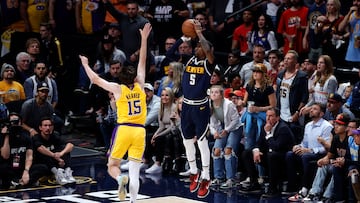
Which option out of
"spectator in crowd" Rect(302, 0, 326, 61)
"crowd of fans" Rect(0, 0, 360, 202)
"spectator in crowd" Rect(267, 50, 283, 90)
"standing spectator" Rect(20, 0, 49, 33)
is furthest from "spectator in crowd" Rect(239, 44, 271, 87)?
"standing spectator" Rect(20, 0, 49, 33)

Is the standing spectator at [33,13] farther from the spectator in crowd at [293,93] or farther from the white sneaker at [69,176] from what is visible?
the spectator in crowd at [293,93]

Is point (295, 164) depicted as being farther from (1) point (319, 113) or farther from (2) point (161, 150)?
(2) point (161, 150)

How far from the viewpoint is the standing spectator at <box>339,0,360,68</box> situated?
19.5m

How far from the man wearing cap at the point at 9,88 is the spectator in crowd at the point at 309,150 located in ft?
20.2

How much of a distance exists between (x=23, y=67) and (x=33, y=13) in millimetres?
2843

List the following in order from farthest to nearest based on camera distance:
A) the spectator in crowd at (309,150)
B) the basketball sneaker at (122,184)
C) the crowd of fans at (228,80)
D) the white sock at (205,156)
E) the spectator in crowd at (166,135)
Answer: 1. the spectator in crowd at (166,135)
2. the crowd of fans at (228,80)
3. the spectator in crowd at (309,150)
4. the white sock at (205,156)
5. the basketball sneaker at (122,184)

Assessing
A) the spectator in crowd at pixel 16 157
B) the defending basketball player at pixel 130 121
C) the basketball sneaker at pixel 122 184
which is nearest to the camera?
the basketball sneaker at pixel 122 184

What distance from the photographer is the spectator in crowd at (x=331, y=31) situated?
1992cm

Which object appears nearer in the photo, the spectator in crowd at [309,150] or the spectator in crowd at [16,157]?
the spectator in crowd at [309,150]

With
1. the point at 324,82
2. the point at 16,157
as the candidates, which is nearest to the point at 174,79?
the point at 324,82

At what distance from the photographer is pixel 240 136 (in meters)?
18.8

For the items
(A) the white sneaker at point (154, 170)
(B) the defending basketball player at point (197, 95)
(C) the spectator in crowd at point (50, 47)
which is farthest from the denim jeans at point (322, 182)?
(C) the spectator in crowd at point (50, 47)

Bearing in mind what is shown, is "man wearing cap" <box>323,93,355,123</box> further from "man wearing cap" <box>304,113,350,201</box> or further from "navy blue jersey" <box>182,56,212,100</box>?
"navy blue jersey" <box>182,56,212,100</box>

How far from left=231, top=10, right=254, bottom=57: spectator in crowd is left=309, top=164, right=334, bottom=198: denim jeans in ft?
15.8
